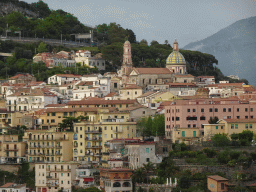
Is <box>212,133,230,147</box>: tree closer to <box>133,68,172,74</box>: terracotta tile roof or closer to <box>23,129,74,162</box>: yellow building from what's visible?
<box>23,129,74,162</box>: yellow building

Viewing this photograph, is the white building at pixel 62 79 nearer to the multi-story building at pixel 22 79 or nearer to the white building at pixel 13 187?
the multi-story building at pixel 22 79

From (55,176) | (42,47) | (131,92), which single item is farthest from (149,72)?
(55,176)

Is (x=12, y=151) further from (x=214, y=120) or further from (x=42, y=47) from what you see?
(x=42, y=47)

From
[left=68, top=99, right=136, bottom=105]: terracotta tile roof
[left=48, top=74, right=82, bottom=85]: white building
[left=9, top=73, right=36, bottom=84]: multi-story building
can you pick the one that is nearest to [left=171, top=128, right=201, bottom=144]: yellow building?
[left=68, top=99, right=136, bottom=105]: terracotta tile roof

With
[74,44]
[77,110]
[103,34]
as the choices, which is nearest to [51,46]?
[74,44]

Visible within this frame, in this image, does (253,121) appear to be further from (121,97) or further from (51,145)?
(121,97)

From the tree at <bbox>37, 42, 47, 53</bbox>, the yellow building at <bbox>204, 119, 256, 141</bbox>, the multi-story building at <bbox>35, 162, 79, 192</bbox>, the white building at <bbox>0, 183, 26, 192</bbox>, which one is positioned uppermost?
the tree at <bbox>37, 42, 47, 53</bbox>

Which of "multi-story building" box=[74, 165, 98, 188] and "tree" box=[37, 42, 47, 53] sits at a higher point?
"tree" box=[37, 42, 47, 53]
